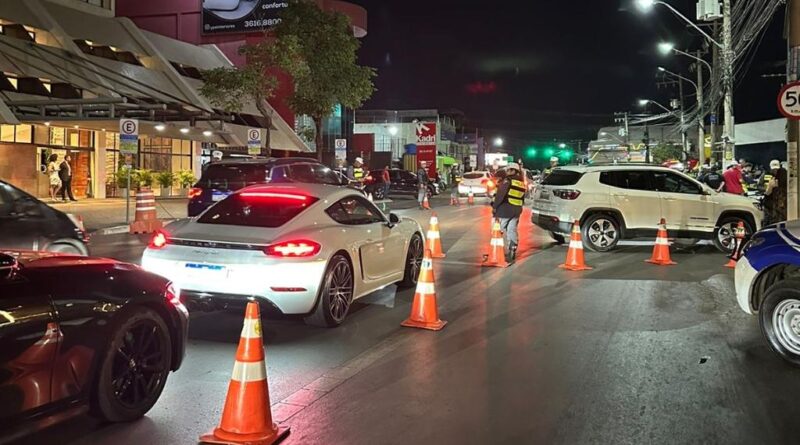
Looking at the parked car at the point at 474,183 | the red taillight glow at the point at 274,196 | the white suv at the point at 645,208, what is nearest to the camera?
the red taillight glow at the point at 274,196

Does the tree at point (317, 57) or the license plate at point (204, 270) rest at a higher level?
the tree at point (317, 57)

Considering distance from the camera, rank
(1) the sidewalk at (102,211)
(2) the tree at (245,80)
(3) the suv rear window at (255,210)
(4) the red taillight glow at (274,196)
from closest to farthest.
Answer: (3) the suv rear window at (255,210), (4) the red taillight glow at (274,196), (1) the sidewalk at (102,211), (2) the tree at (245,80)

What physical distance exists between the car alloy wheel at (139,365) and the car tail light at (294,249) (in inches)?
77.5

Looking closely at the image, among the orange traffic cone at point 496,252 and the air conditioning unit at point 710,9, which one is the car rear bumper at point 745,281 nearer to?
the orange traffic cone at point 496,252

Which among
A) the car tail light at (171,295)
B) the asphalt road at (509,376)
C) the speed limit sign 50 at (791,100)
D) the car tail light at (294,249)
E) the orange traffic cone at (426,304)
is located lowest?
the asphalt road at (509,376)

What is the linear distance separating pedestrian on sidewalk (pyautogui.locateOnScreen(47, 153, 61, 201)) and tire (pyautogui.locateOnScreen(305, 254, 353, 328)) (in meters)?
21.7

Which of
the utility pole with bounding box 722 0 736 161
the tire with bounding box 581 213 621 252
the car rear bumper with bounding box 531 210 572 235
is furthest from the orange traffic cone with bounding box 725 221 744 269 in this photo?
the utility pole with bounding box 722 0 736 161

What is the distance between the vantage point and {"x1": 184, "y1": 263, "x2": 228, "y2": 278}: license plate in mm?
6664

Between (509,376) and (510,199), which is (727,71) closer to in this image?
(510,199)

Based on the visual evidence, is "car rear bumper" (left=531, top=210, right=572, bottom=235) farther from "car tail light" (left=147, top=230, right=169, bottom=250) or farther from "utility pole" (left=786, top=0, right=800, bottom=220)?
"car tail light" (left=147, top=230, right=169, bottom=250)

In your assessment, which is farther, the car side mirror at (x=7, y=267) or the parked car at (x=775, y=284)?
the parked car at (x=775, y=284)

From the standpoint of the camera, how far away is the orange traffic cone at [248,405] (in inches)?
165

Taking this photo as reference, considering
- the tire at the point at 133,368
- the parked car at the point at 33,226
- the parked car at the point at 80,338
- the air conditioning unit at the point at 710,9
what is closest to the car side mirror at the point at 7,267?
the parked car at the point at 80,338

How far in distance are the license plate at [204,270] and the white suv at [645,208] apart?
8.93 metres
